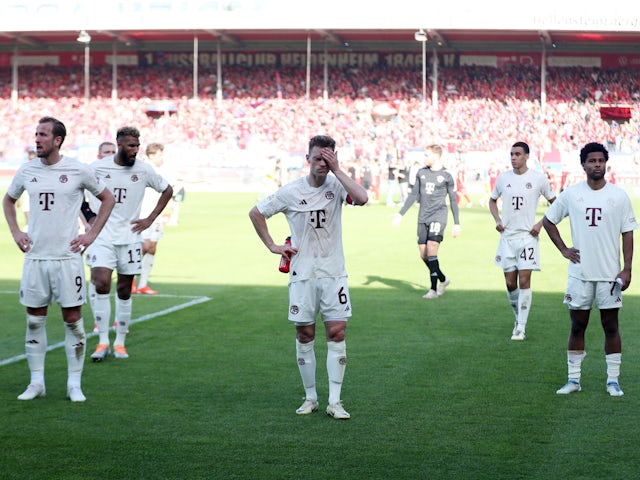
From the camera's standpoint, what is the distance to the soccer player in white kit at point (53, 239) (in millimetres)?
8062

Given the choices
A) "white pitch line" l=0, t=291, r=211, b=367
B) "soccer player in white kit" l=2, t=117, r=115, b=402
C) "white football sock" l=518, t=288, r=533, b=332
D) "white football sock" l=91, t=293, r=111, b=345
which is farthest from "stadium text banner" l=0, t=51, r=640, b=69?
"soccer player in white kit" l=2, t=117, r=115, b=402

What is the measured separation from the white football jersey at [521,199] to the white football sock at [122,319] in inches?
171

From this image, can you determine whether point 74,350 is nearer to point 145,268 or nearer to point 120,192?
point 120,192

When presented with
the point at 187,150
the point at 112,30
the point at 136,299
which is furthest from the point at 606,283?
the point at 112,30

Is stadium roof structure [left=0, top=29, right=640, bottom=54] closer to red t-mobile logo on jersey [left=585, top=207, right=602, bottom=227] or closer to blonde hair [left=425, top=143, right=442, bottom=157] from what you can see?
blonde hair [left=425, top=143, right=442, bottom=157]

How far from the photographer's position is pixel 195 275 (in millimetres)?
17578

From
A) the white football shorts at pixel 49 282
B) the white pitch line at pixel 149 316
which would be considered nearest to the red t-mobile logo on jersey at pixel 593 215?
the white football shorts at pixel 49 282

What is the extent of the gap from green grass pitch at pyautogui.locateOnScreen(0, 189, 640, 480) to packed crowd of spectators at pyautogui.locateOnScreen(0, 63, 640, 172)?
38072 millimetres

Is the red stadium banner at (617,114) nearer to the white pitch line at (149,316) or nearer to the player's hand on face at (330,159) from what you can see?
the white pitch line at (149,316)

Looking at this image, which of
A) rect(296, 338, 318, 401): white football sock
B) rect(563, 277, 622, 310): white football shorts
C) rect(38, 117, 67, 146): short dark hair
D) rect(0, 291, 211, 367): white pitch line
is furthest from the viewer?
rect(0, 291, 211, 367): white pitch line

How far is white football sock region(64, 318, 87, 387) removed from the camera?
8258 mm

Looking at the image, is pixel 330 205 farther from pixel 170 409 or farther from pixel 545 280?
pixel 545 280

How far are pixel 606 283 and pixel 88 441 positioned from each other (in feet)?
14.1
